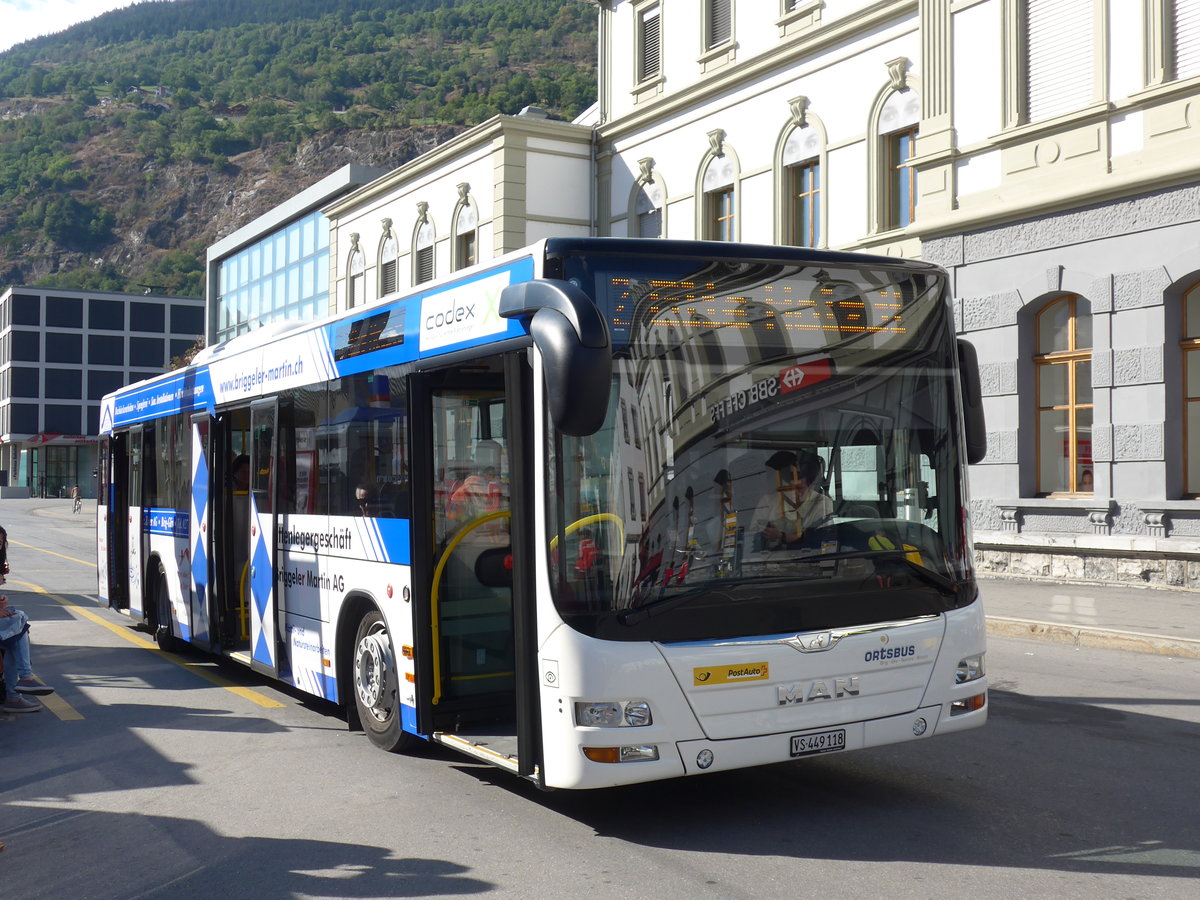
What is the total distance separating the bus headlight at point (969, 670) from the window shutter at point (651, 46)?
74.5 ft

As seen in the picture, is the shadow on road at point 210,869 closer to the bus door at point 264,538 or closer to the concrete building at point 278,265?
the bus door at point 264,538

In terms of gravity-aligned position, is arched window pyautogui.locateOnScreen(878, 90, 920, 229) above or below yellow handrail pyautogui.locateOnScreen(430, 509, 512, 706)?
above

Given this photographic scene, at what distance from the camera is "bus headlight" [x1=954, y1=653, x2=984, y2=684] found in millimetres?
6199

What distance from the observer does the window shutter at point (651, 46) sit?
89.5 feet

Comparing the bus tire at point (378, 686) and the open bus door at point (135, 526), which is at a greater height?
the open bus door at point (135, 526)

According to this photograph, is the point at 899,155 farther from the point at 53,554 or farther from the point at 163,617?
the point at 53,554

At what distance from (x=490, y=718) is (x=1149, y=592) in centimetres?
1132

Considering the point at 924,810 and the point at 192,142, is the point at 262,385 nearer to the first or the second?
the point at 924,810

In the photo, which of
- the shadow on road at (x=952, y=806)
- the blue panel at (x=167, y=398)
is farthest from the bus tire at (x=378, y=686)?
the blue panel at (x=167, y=398)

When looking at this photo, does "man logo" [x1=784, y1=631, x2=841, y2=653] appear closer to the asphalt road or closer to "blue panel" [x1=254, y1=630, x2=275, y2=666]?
the asphalt road

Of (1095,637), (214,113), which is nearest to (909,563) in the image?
(1095,637)

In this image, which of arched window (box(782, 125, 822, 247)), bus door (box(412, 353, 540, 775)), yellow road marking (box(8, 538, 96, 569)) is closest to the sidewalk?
bus door (box(412, 353, 540, 775))

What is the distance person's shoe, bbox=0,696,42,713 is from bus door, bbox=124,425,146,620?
3336mm

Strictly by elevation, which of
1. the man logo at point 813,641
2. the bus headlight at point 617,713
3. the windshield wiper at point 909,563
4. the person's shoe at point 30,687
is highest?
the windshield wiper at point 909,563
